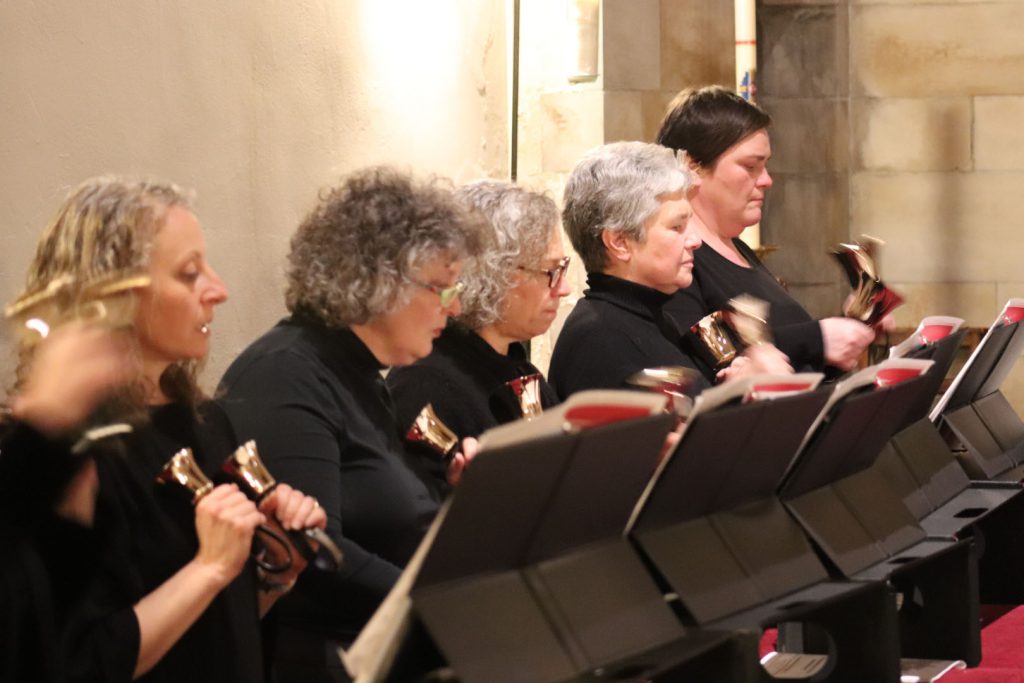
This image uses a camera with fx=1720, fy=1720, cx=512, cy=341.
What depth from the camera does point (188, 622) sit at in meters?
2.40

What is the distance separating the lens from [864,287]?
4.41m

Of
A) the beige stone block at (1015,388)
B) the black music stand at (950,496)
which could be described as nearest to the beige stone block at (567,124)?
the beige stone block at (1015,388)

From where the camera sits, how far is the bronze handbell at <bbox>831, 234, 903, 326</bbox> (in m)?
4.39

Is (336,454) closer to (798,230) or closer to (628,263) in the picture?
(628,263)

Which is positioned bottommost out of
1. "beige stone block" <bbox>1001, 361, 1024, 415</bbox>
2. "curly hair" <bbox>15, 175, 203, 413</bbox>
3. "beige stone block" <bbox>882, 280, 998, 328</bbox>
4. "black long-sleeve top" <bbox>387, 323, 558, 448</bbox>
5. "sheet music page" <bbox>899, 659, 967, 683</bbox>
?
"beige stone block" <bbox>1001, 361, 1024, 415</bbox>

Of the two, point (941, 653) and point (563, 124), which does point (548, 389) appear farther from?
point (563, 124)

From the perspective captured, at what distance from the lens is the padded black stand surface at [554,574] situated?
2201 millimetres

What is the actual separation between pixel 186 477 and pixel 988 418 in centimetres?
281

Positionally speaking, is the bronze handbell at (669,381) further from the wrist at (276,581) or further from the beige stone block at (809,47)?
the beige stone block at (809,47)

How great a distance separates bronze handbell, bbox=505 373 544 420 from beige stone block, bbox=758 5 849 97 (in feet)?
17.8

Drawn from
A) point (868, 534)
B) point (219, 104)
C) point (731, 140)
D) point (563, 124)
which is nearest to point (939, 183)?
point (563, 124)

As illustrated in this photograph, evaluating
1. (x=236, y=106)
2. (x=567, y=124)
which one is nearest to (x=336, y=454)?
(x=236, y=106)


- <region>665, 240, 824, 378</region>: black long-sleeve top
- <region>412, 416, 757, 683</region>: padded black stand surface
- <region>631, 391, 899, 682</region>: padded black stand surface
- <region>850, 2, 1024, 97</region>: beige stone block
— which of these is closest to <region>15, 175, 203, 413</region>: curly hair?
<region>412, 416, 757, 683</region>: padded black stand surface

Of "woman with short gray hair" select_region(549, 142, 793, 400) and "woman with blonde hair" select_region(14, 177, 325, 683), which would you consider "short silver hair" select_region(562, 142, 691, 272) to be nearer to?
"woman with short gray hair" select_region(549, 142, 793, 400)
